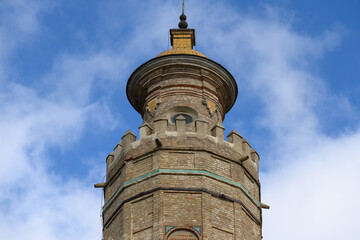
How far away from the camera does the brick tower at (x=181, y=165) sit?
25.7 meters

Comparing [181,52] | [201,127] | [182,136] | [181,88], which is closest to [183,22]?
[181,52]

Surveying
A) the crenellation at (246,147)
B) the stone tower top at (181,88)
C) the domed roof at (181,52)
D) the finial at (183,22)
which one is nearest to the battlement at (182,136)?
the crenellation at (246,147)

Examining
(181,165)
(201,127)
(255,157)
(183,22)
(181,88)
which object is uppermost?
(183,22)

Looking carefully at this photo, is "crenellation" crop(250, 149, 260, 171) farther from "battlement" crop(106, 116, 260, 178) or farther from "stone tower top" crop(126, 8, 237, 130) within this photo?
"stone tower top" crop(126, 8, 237, 130)

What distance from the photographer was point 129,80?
30812mm

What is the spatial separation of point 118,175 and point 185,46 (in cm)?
692

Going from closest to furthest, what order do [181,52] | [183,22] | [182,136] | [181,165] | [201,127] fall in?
[181,165] → [182,136] → [201,127] → [181,52] → [183,22]

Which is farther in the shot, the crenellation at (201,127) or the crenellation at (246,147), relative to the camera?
the crenellation at (246,147)

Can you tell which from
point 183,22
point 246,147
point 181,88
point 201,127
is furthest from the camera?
point 183,22

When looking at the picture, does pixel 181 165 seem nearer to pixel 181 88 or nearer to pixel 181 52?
pixel 181 88

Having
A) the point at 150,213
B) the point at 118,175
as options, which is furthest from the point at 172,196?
the point at 118,175

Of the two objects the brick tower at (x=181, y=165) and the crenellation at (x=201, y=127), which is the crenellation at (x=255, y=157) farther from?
the crenellation at (x=201, y=127)

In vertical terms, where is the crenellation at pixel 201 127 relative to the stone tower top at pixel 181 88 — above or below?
below

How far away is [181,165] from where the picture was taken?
26.8 metres
